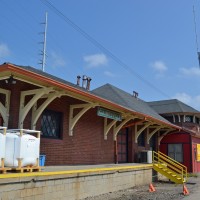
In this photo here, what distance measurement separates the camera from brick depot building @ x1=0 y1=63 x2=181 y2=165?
966 centimetres

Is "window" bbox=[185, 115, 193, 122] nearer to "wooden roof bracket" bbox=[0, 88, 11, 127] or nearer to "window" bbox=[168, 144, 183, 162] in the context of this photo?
"window" bbox=[168, 144, 183, 162]

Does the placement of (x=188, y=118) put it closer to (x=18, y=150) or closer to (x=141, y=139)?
(x=141, y=139)

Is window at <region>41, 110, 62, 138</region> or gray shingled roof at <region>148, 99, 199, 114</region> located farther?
gray shingled roof at <region>148, 99, 199, 114</region>

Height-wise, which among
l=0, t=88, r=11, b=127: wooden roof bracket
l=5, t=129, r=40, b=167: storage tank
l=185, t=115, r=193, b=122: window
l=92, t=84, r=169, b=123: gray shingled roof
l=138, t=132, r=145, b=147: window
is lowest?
l=5, t=129, r=40, b=167: storage tank

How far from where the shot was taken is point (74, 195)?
9.28 meters

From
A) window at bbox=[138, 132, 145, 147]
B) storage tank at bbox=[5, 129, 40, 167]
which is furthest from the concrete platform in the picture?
window at bbox=[138, 132, 145, 147]

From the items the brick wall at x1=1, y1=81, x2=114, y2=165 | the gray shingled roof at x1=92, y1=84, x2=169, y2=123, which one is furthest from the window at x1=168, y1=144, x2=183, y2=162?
the brick wall at x1=1, y1=81, x2=114, y2=165

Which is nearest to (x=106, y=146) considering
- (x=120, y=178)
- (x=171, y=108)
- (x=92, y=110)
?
(x=92, y=110)

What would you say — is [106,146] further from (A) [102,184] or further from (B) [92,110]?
(A) [102,184]

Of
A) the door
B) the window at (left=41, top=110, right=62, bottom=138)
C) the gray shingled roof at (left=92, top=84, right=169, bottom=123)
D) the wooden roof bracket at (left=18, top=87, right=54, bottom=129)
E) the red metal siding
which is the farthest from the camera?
the red metal siding

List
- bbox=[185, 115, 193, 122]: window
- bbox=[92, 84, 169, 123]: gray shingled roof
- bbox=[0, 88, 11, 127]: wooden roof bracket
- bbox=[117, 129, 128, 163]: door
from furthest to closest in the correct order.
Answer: bbox=[185, 115, 193, 122]: window
bbox=[92, 84, 169, 123]: gray shingled roof
bbox=[117, 129, 128, 163]: door
bbox=[0, 88, 11, 127]: wooden roof bracket

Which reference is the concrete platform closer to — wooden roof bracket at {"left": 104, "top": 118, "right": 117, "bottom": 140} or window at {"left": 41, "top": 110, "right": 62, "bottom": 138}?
window at {"left": 41, "top": 110, "right": 62, "bottom": 138}

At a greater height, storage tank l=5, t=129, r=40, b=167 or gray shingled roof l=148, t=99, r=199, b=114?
gray shingled roof l=148, t=99, r=199, b=114

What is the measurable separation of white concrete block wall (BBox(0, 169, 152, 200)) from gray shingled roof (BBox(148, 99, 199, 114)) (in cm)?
1523
